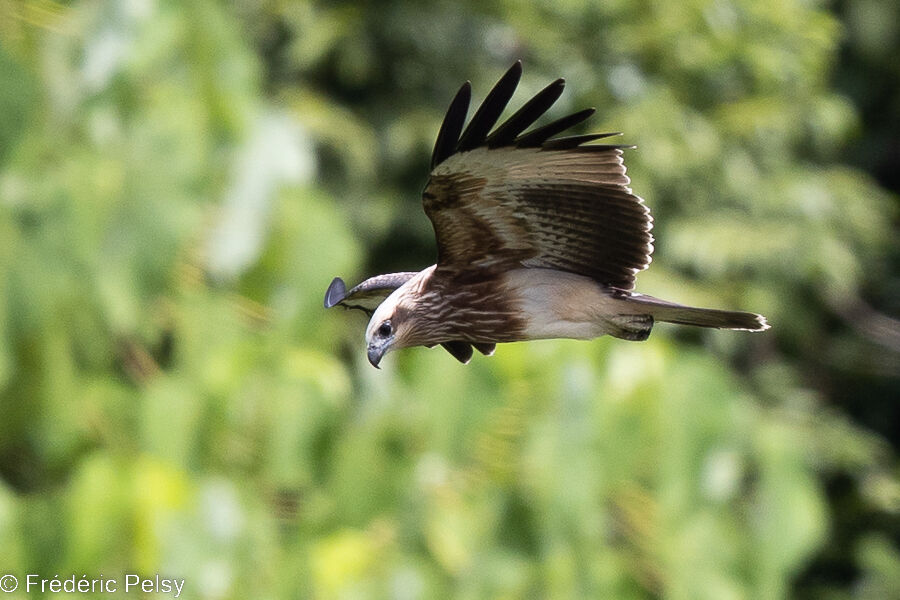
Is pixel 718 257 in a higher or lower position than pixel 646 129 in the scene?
lower

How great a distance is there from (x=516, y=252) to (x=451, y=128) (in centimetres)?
26

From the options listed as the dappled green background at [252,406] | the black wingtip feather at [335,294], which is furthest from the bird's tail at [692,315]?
the dappled green background at [252,406]

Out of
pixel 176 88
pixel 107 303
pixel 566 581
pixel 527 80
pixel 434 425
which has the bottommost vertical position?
pixel 566 581

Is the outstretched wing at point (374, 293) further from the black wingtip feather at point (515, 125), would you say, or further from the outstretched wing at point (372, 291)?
the black wingtip feather at point (515, 125)

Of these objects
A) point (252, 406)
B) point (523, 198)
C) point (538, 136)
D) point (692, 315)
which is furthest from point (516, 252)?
point (252, 406)

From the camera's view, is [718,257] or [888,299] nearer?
[718,257]

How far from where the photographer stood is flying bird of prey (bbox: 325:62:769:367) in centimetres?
240

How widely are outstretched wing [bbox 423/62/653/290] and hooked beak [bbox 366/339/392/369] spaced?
0.25 meters

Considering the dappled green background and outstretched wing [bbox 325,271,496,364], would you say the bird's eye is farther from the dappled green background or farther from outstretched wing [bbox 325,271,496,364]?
the dappled green background

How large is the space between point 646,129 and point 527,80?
86 centimetres

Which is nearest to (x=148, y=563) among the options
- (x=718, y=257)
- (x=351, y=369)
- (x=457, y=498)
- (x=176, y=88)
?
(x=457, y=498)

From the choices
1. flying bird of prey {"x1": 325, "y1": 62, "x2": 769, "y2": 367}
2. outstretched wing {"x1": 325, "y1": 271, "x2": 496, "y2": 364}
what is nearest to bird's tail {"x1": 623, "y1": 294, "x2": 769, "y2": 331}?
flying bird of prey {"x1": 325, "y1": 62, "x2": 769, "y2": 367}

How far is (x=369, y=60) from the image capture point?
9812 millimetres

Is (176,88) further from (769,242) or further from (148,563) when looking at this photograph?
(769,242)
